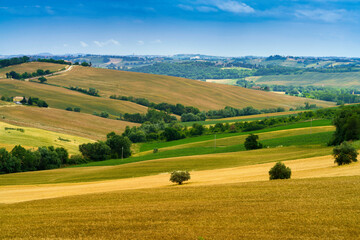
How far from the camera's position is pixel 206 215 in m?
18.4

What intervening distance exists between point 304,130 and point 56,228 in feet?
223

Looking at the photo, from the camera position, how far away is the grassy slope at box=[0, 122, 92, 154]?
248 feet

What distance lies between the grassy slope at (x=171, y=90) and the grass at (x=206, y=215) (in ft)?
405

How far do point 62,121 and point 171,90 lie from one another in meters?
72.2

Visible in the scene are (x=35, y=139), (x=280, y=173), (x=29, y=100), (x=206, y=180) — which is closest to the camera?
(x=280, y=173)

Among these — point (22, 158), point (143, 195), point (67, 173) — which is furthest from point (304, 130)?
point (143, 195)

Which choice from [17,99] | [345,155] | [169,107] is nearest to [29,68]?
[17,99]

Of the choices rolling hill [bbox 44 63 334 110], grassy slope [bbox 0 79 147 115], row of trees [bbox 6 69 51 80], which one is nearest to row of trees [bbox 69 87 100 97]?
rolling hill [bbox 44 63 334 110]

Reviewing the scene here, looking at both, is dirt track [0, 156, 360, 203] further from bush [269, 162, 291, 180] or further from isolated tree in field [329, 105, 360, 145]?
isolated tree in field [329, 105, 360, 145]

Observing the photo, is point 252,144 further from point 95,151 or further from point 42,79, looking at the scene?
point 42,79

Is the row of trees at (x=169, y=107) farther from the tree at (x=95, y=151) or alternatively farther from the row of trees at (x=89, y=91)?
the tree at (x=95, y=151)

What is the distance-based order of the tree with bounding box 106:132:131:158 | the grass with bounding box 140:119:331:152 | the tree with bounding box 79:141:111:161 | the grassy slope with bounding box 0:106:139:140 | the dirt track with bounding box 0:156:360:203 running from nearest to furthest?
the dirt track with bounding box 0:156:360:203
the tree with bounding box 79:141:111:161
the tree with bounding box 106:132:131:158
the grass with bounding box 140:119:331:152
the grassy slope with bounding box 0:106:139:140

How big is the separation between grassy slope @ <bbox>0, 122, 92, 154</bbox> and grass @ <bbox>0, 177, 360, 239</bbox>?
5291 centimetres

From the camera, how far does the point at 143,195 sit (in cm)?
2541
